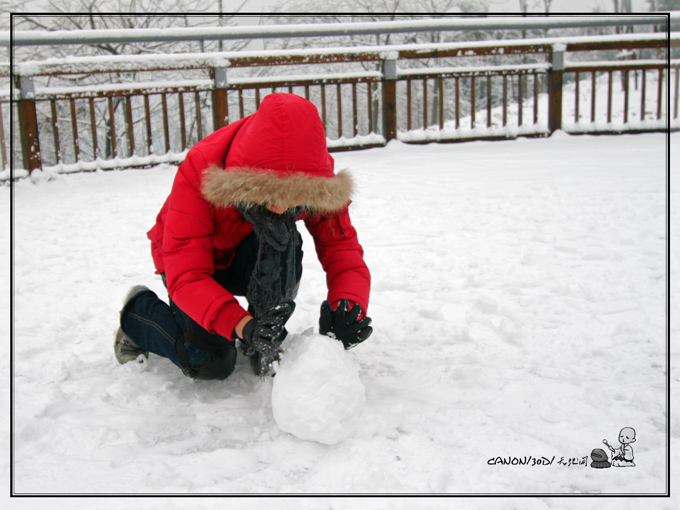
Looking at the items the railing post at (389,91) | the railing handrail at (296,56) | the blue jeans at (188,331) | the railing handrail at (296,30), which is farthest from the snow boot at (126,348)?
the railing post at (389,91)

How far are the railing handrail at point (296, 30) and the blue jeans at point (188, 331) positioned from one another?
4.13 m

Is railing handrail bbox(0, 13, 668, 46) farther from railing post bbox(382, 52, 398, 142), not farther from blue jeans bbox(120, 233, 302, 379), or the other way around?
blue jeans bbox(120, 233, 302, 379)

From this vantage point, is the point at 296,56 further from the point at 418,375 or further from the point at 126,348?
the point at 418,375

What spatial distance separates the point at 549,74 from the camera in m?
5.83

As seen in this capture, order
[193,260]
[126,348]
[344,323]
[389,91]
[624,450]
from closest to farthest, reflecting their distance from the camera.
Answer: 1. [624,450]
2. [193,260]
3. [344,323]
4. [126,348]
5. [389,91]

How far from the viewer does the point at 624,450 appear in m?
1.31

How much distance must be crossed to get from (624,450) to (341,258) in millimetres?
923

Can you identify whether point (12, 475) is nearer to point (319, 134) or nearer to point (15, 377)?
point (15, 377)

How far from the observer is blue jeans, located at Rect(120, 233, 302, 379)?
1.65 m

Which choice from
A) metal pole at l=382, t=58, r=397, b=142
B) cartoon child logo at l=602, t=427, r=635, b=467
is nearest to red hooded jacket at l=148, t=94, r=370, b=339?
cartoon child logo at l=602, t=427, r=635, b=467

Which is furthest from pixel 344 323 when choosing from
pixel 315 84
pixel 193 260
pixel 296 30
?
pixel 296 30

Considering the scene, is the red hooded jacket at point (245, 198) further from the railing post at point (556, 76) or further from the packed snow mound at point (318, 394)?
the railing post at point (556, 76)

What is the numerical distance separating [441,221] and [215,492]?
94.7 inches

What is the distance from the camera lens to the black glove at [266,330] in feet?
4.55
